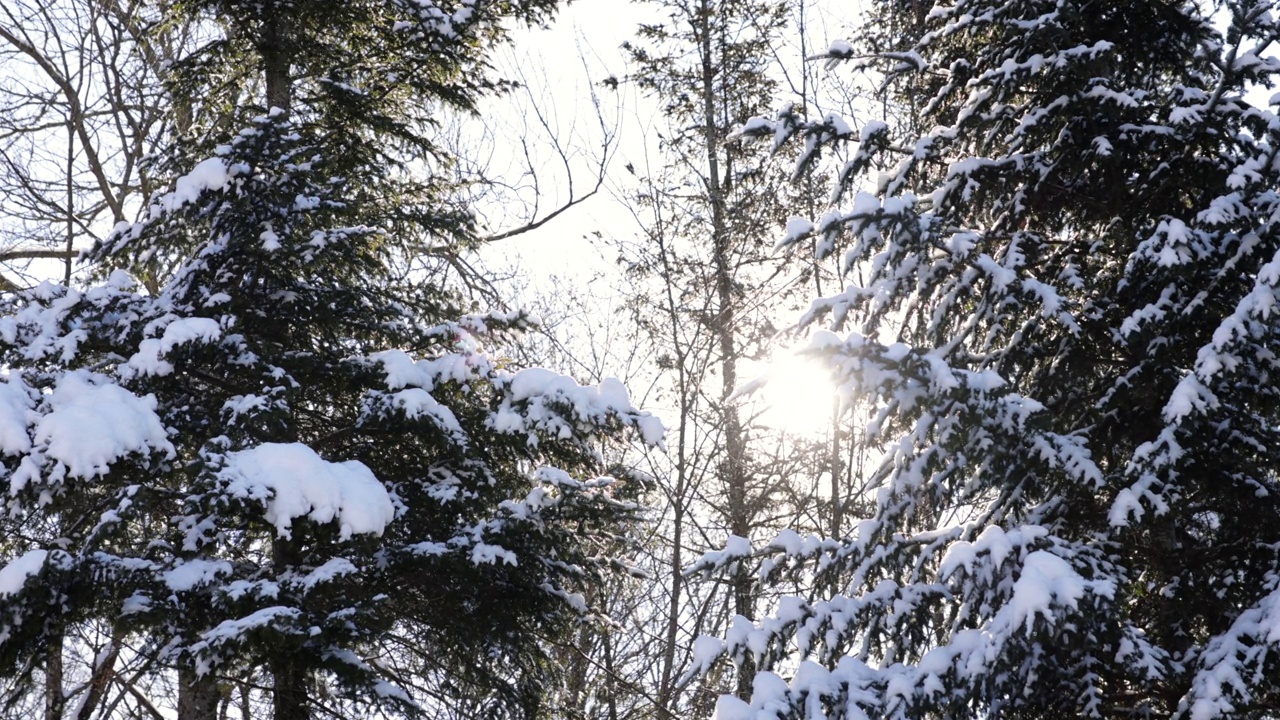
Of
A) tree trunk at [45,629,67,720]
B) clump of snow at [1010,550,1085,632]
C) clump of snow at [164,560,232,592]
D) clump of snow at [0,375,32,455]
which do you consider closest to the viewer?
clump of snow at [1010,550,1085,632]

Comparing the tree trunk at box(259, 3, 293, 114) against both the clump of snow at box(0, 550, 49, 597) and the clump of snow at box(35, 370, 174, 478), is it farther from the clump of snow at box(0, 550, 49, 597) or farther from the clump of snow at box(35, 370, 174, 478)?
the clump of snow at box(0, 550, 49, 597)

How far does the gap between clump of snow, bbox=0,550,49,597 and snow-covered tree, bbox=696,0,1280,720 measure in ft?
12.4

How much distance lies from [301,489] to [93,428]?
1157 mm

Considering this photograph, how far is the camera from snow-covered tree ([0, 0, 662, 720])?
5469 millimetres

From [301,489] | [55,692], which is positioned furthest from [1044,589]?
[55,692]

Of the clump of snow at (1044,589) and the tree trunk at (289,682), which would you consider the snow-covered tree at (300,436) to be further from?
the clump of snow at (1044,589)

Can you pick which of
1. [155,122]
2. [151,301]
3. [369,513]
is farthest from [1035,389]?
[155,122]

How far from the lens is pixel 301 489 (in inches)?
212

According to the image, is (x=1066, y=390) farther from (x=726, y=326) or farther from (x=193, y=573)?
(x=193, y=573)

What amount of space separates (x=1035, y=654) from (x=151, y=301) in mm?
6230

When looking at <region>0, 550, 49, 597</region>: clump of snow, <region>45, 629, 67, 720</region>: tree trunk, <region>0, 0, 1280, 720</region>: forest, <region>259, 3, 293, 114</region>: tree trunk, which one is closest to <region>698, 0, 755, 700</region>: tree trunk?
<region>0, 0, 1280, 720</region>: forest

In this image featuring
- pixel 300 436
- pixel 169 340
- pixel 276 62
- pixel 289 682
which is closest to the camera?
pixel 169 340

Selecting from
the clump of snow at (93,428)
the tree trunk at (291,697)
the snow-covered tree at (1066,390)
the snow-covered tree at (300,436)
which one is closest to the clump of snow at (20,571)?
the snow-covered tree at (300,436)

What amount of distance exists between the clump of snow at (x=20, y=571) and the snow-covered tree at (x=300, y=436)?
0.01 m
